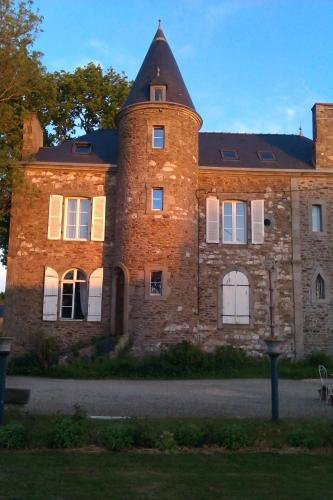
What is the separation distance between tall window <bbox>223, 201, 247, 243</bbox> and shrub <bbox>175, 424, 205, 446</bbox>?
12.8 metres

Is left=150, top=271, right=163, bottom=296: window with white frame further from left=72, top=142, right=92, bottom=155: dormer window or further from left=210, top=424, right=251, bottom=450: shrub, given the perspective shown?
left=210, top=424, right=251, bottom=450: shrub

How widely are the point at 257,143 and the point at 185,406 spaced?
47.9 ft

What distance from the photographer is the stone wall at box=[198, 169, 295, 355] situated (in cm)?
1844

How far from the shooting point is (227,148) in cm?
2128

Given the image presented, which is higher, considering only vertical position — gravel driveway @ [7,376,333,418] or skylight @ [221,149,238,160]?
skylight @ [221,149,238,160]

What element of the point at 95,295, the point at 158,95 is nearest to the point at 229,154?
the point at 158,95

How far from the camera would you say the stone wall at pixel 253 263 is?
18.4m

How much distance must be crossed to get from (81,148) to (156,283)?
6.48 metres

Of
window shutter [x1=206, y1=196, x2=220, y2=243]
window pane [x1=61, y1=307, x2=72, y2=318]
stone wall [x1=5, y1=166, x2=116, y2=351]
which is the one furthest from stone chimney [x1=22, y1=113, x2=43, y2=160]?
window shutter [x1=206, y1=196, x2=220, y2=243]

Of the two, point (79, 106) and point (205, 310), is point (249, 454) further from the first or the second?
point (79, 106)

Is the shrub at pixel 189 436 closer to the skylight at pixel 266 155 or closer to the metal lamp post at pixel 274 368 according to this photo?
the metal lamp post at pixel 274 368

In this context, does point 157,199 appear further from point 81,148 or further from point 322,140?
point 322,140

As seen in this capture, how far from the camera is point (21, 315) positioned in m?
18.4

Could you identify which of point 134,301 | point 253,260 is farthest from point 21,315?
point 253,260
